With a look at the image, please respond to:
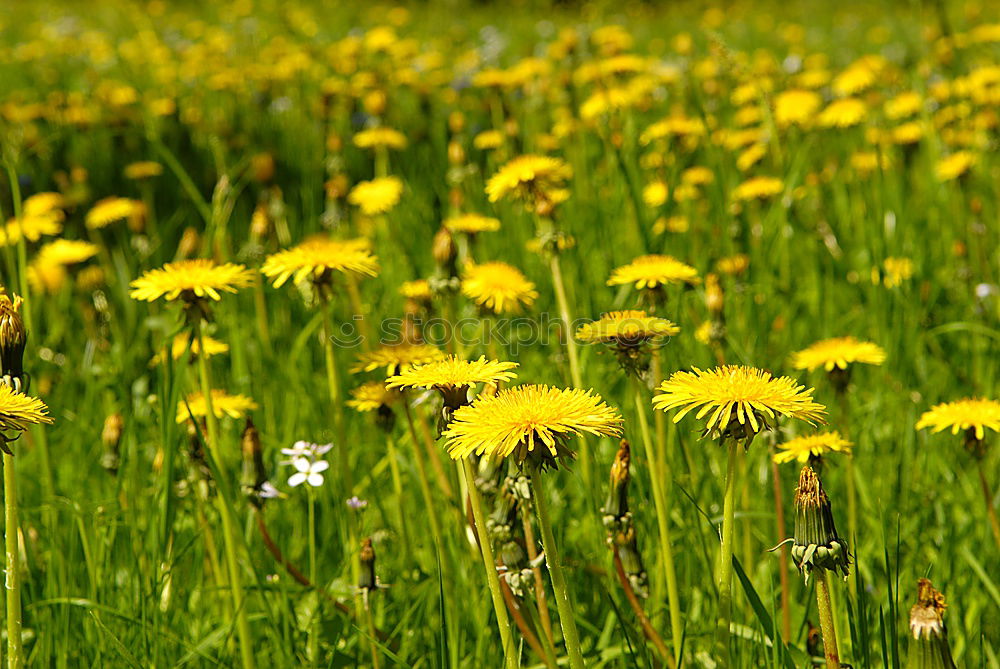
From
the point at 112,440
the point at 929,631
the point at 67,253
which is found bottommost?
the point at 929,631

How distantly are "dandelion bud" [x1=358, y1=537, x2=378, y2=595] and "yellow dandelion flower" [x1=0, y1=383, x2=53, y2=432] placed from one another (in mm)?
469

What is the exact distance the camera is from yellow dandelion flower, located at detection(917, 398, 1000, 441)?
4.46ft

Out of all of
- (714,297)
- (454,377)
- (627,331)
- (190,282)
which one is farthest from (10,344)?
(714,297)

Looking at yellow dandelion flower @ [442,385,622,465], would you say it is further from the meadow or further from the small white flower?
the small white flower

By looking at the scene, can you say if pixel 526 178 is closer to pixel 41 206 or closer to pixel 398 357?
pixel 398 357

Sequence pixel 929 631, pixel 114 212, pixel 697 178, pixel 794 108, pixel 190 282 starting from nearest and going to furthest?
pixel 929 631, pixel 190 282, pixel 114 212, pixel 697 178, pixel 794 108

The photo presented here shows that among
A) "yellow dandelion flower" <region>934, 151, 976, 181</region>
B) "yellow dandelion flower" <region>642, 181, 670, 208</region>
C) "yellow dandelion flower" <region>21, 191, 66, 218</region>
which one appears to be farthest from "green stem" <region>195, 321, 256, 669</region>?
"yellow dandelion flower" <region>934, 151, 976, 181</region>

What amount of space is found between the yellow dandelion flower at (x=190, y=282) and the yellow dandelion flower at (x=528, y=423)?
1.76 feet

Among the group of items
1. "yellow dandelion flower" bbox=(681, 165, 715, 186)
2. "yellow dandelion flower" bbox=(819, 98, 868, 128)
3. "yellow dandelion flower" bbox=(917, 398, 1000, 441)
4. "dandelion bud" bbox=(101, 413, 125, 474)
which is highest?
"yellow dandelion flower" bbox=(819, 98, 868, 128)

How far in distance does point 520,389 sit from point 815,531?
35 centimetres

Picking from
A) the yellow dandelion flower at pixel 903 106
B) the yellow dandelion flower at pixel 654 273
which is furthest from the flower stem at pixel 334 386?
the yellow dandelion flower at pixel 903 106

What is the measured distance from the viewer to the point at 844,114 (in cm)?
313

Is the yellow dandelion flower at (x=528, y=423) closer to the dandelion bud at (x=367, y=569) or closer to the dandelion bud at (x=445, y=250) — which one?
the dandelion bud at (x=367, y=569)

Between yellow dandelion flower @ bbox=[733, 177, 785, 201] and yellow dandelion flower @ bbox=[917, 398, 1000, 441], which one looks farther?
yellow dandelion flower @ bbox=[733, 177, 785, 201]
